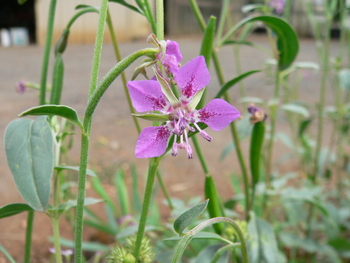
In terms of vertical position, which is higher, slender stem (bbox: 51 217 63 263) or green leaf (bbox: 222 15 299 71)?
green leaf (bbox: 222 15 299 71)

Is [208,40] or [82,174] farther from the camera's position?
[208,40]

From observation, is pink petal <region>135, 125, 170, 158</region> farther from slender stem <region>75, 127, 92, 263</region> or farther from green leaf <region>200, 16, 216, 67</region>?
green leaf <region>200, 16, 216, 67</region>

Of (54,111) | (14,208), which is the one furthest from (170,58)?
(14,208)

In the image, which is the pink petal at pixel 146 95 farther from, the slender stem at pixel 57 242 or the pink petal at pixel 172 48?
the slender stem at pixel 57 242

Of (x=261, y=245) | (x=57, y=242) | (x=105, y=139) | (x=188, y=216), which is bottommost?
(x=105, y=139)

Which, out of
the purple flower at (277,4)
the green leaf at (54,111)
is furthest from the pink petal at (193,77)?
the purple flower at (277,4)

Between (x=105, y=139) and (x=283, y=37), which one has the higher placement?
(x=283, y=37)

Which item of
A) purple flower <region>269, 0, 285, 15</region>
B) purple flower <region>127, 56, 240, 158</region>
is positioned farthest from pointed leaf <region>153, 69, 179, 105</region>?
purple flower <region>269, 0, 285, 15</region>

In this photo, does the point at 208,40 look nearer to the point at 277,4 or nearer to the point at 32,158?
the point at 32,158
